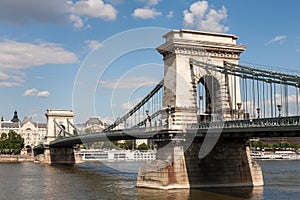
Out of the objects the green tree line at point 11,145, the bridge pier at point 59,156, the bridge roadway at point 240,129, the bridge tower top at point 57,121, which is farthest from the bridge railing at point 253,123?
the green tree line at point 11,145

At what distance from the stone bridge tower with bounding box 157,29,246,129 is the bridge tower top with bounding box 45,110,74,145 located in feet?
232

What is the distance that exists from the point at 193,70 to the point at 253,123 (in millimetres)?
9329

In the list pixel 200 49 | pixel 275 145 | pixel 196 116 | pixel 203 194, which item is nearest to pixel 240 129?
pixel 203 194

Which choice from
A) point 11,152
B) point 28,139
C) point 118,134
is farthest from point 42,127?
point 118,134

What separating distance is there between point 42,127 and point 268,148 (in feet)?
245

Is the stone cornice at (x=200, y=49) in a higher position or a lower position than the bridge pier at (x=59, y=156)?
higher

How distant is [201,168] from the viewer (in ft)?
114

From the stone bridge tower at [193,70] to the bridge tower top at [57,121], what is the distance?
70.8 metres

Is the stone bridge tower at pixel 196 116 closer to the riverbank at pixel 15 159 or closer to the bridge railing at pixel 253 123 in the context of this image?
the bridge railing at pixel 253 123

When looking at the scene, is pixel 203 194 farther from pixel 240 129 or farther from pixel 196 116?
pixel 196 116

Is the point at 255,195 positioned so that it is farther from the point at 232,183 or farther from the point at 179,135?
the point at 179,135

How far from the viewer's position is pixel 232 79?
3800cm

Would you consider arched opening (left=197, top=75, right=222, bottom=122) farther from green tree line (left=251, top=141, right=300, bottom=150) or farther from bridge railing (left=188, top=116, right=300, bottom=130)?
green tree line (left=251, top=141, right=300, bottom=150)

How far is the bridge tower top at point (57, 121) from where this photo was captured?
106562 mm
